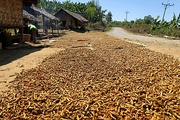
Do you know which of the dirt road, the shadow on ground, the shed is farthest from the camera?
the dirt road

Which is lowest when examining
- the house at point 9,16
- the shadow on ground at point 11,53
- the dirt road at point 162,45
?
the shadow on ground at point 11,53

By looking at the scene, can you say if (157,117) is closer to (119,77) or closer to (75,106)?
(75,106)

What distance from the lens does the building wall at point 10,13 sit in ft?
34.6

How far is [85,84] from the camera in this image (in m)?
4.93

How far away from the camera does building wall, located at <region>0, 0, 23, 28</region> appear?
416 inches

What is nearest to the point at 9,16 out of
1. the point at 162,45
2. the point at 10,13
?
the point at 10,13

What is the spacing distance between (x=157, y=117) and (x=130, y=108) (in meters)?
0.54

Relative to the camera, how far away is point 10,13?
1145 cm

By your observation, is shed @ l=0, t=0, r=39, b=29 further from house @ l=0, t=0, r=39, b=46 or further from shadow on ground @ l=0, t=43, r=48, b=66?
shadow on ground @ l=0, t=43, r=48, b=66

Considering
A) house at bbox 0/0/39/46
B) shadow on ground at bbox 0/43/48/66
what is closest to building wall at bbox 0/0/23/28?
house at bbox 0/0/39/46

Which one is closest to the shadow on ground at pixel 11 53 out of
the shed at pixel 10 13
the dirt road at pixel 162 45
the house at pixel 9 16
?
the house at pixel 9 16

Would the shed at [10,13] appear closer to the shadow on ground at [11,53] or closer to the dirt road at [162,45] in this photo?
the shadow on ground at [11,53]

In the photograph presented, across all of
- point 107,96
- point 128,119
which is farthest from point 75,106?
point 128,119

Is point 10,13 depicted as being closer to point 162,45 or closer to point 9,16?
point 9,16
